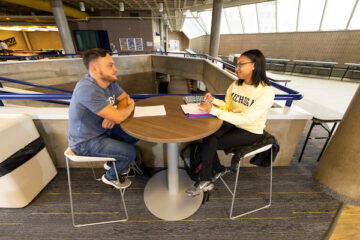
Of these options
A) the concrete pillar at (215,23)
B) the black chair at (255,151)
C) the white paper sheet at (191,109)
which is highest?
the concrete pillar at (215,23)

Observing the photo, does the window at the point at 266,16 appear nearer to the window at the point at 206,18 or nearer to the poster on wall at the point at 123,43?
the window at the point at 206,18

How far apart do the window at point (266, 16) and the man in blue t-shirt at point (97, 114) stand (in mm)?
11775

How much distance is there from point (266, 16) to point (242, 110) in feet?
40.6

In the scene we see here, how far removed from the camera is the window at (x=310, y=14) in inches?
320

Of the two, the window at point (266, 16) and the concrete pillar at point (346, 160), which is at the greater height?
the window at point (266, 16)

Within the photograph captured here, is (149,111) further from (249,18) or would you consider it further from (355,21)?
(249,18)

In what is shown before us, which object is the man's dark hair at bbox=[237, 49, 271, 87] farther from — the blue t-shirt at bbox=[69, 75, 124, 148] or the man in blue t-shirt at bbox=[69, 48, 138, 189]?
the blue t-shirt at bbox=[69, 75, 124, 148]

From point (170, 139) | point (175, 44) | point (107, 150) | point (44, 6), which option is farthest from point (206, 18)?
point (170, 139)

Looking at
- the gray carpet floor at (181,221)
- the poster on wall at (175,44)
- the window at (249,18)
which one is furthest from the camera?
the poster on wall at (175,44)

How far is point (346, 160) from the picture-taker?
1355mm

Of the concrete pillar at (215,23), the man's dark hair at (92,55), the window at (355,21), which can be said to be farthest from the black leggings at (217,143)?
the window at (355,21)

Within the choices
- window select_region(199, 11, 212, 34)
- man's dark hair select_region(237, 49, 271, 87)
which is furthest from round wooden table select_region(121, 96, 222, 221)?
window select_region(199, 11, 212, 34)

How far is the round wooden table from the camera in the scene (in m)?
1.04

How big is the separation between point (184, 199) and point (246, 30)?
556 inches
